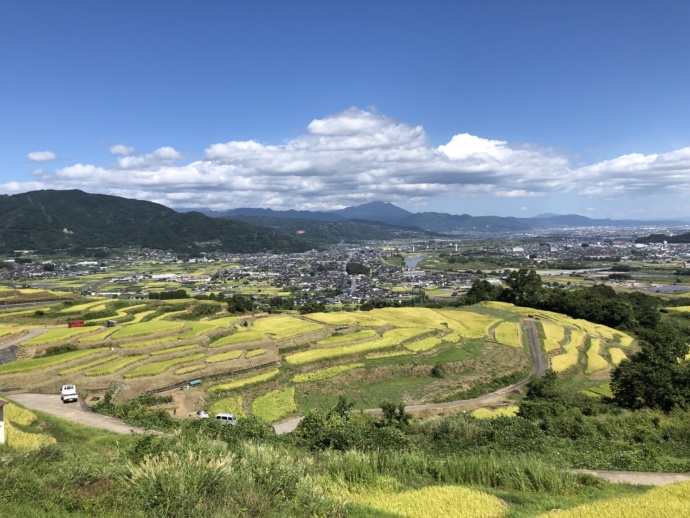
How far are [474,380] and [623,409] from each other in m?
13.5

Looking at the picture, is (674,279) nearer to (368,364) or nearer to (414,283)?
(414,283)

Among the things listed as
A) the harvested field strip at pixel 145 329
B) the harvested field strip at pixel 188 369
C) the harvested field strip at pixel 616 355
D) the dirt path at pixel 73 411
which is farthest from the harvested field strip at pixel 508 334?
the dirt path at pixel 73 411

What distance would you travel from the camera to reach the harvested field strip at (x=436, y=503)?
9.31m

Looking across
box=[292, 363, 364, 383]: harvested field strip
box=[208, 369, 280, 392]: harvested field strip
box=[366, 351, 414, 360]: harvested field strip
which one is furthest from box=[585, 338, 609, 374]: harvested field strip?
box=[208, 369, 280, 392]: harvested field strip

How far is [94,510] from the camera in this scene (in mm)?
7984

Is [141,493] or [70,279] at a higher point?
[141,493]

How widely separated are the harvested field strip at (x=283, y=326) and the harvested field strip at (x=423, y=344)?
391 inches

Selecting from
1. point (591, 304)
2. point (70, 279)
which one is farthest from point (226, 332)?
point (70, 279)

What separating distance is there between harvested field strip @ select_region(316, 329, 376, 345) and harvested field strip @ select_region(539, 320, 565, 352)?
22.0 metres

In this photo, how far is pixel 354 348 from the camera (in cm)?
3909

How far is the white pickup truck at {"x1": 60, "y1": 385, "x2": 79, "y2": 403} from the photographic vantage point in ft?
81.1

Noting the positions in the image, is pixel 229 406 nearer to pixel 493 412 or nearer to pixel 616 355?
pixel 493 412

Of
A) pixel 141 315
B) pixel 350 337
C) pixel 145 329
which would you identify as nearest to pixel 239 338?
pixel 145 329

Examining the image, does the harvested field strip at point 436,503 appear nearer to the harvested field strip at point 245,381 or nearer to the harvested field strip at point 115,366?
the harvested field strip at point 245,381
